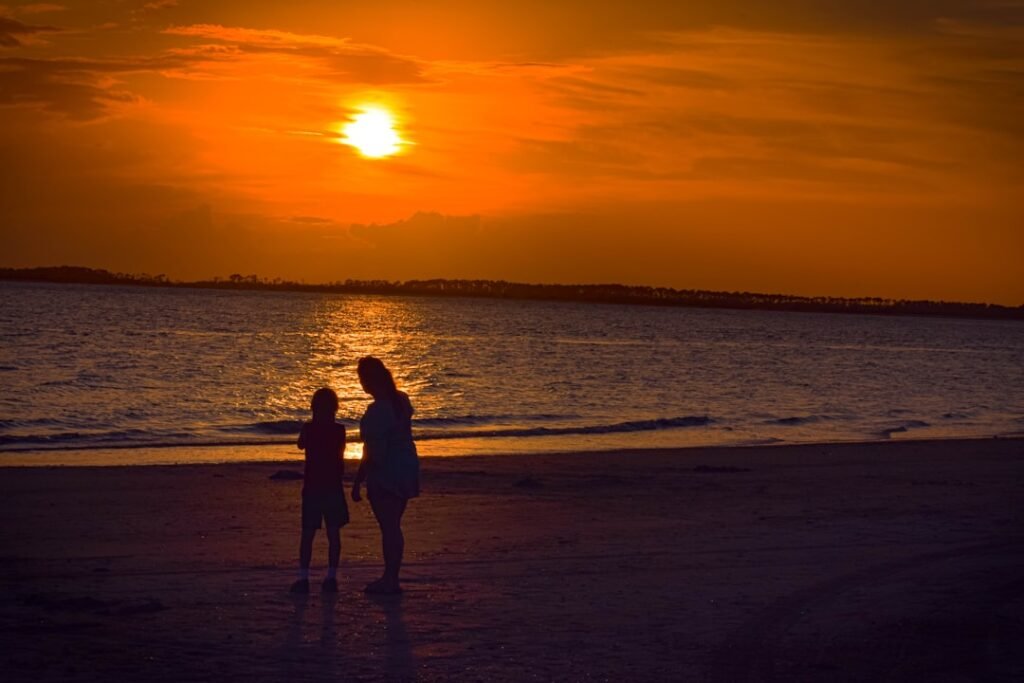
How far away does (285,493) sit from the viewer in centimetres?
1719

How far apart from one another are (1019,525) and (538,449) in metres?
14.2

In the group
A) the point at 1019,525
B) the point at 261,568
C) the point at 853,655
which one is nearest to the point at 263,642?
the point at 261,568

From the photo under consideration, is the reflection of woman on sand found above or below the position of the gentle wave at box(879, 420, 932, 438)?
above

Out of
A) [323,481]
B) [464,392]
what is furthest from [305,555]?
[464,392]

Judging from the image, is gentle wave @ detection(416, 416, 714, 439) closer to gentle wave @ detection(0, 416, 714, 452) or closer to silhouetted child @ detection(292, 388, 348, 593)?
gentle wave @ detection(0, 416, 714, 452)

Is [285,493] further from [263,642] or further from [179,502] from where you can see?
[263,642]

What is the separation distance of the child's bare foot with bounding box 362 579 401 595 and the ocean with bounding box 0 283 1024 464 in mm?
14432

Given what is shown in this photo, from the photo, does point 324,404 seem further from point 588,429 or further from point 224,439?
point 588,429

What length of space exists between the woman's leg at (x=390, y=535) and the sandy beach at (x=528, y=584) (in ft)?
0.84

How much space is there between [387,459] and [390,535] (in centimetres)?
65

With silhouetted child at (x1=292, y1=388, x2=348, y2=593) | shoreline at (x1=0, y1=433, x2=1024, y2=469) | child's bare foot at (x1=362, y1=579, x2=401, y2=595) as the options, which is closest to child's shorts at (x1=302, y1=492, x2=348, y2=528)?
silhouetted child at (x1=292, y1=388, x2=348, y2=593)

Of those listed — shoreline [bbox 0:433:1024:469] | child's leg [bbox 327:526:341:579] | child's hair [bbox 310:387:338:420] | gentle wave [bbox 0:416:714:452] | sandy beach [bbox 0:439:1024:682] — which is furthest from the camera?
gentle wave [bbox 0:416:714:452]

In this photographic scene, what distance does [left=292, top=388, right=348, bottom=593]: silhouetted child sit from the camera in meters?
10.5

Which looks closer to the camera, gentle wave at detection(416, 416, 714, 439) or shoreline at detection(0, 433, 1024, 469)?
shoreline at detection(0, 433, 1024, 469)
